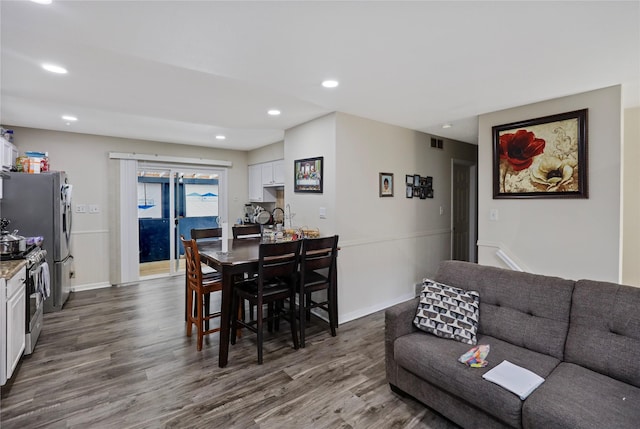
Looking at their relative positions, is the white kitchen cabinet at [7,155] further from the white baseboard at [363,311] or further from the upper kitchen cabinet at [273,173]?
the white baseboard at [363,311]

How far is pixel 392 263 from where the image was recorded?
407 centimetres

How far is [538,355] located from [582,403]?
0.45 m

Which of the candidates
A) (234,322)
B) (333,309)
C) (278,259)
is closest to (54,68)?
(278,259)

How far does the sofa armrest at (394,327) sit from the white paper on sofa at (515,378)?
0.58 m

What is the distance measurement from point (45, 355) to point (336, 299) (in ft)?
8.85

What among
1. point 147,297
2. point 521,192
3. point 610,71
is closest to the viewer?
point 610,71

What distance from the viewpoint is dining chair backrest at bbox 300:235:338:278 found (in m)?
2.87

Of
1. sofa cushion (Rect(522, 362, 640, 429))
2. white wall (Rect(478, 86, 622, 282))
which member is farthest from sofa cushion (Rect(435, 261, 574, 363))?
white wall (Rect(478, 86, 622, 282))

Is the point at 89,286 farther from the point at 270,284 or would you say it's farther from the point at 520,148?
the point at 520,148

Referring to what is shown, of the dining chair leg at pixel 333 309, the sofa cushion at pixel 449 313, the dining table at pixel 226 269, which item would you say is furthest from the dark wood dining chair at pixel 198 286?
the sofa cushion at pixel 449 313

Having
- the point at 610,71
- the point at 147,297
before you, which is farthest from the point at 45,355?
the point at 610,71

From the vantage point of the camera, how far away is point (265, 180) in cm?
579

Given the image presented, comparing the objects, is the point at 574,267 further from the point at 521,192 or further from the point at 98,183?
the point at 98,183

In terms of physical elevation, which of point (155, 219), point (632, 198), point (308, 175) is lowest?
point (155, 219)
